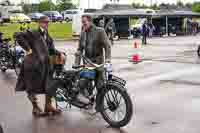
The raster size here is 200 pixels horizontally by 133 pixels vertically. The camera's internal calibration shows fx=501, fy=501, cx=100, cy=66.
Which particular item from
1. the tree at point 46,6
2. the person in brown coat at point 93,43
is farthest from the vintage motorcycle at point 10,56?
the tree at point 46,6

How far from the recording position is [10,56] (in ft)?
54.5

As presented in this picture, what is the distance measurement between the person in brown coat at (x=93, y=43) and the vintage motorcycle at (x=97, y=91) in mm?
121

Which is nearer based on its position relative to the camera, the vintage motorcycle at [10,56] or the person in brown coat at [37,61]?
the person in brown coat at [37,61]

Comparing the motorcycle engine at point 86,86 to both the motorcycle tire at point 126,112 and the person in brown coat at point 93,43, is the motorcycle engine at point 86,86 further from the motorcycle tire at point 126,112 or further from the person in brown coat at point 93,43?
the motorcycle tire at point 126,112

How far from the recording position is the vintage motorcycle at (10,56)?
1630 centimetres

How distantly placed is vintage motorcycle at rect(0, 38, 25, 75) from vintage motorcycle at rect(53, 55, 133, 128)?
23.9 feet

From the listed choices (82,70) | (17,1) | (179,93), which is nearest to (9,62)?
(179,93)

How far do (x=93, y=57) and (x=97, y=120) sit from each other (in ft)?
3.86

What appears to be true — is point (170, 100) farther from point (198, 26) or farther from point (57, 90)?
point (198, 26)

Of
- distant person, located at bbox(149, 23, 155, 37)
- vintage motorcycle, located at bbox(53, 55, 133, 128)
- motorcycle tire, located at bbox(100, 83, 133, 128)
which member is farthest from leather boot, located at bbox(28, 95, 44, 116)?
distant person, located at bbox(149, 23, 155, 37)

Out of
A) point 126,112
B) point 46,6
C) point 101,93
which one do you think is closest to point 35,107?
point 101,93

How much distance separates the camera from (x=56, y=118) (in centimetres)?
889

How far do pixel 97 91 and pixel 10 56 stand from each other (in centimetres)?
868

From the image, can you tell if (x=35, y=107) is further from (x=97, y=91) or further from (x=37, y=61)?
(x=97, y=91)
